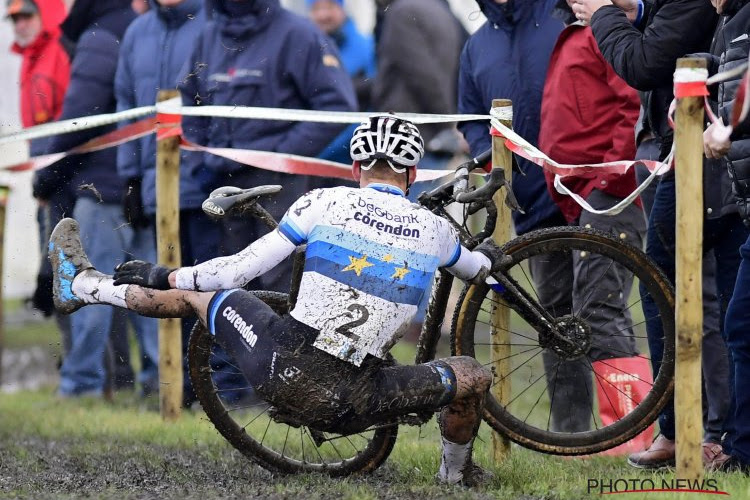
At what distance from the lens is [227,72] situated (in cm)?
1062

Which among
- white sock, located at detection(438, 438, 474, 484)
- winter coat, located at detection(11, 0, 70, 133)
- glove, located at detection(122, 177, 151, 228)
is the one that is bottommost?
white sock, located at detection(438, 438, 474, 484)

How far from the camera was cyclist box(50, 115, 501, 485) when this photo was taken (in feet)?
23.2

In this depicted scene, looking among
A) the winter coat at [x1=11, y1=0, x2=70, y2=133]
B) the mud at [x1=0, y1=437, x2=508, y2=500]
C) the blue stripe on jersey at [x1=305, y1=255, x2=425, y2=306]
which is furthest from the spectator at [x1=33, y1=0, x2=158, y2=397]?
the blue stripe on jersey at [x1=305, y1=255, x2=425, y2=306]

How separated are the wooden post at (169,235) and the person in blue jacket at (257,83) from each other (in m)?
0.54

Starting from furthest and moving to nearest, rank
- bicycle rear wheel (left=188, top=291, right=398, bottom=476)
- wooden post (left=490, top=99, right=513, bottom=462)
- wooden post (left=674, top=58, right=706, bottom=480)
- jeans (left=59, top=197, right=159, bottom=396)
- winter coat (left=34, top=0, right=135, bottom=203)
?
winter coat (left=34, top=0, right=135, bottom=203)
jeans (left=59, top=197, right=159, bottom=396)
wooden post (left=490, top=99, right=513, bottom=462)
bicycle rear wheel (left=188, top=291, right=398, bottom=476)
wooden post (left=674, top=58, right=706, bottom=480)

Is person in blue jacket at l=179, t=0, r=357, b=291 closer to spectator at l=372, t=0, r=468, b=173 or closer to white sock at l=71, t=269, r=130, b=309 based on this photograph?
white sock at l=71, t=269, r=130, b=309

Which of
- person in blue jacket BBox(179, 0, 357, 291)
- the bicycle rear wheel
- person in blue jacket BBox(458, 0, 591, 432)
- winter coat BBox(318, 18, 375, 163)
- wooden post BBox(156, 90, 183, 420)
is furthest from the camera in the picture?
winter coat BBox(318, 18, 375, 163)

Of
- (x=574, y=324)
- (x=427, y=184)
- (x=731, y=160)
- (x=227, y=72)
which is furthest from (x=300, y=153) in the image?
(x=731, y=160)

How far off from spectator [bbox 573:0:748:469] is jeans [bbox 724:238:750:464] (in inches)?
16.1

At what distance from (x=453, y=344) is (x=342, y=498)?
142 centimetres

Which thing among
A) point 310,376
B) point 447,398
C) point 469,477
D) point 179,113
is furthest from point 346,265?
point 179,113

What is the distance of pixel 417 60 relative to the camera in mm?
13711

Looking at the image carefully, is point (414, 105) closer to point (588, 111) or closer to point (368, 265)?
point (588, 111)

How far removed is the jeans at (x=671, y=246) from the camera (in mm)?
8008
